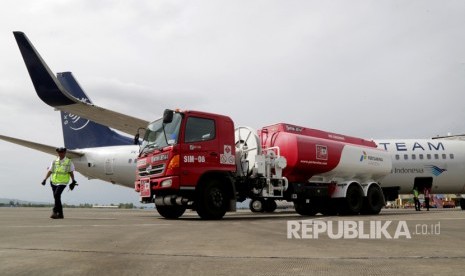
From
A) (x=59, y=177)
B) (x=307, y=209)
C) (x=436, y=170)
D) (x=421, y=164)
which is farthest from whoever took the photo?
(x=436, y=170)

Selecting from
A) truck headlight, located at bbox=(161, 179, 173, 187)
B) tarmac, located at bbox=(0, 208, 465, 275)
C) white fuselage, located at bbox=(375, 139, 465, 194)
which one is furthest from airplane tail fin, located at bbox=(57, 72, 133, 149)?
tarmac, located at bbox=(0, 208, 465, 275)

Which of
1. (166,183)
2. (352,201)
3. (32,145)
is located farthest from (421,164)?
(32,145)

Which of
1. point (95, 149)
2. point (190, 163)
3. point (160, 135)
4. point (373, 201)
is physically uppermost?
point (95, 149)

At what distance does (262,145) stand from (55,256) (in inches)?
385

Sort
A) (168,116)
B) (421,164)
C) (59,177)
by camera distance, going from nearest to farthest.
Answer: (168,116), (59,177), (421,164)

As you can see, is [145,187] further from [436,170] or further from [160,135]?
[436,170]

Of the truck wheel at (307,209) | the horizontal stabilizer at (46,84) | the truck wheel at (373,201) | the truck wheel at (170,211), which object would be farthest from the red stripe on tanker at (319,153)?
the horizontal stabilizer at (46,84)

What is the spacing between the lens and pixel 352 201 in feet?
45.7

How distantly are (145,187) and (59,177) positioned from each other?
2171mm

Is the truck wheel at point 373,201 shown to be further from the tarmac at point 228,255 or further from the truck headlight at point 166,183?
the tarmac at point 228,255

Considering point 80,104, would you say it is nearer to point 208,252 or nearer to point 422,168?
point 208,252

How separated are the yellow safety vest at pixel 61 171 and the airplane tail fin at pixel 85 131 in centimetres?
1207

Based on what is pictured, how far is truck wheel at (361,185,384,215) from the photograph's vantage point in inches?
557

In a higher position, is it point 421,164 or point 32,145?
point 32,145
